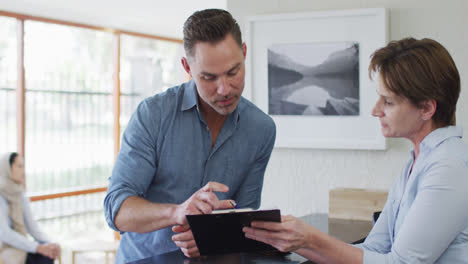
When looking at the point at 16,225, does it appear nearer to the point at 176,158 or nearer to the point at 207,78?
the point at 176,158

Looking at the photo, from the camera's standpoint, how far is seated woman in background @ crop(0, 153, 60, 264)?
427 centimetres

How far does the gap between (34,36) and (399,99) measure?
195 inches

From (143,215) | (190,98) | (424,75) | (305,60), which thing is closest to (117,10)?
(305,60)

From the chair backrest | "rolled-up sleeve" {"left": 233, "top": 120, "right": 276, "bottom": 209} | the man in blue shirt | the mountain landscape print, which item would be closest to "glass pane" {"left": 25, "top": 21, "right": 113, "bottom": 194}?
the mountain landscape print

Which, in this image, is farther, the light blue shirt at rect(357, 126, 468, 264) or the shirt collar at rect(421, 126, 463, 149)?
the shirt collar at rect(421, 126, 463, 149)

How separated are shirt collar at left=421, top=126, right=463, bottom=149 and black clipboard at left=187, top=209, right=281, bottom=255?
507 mm

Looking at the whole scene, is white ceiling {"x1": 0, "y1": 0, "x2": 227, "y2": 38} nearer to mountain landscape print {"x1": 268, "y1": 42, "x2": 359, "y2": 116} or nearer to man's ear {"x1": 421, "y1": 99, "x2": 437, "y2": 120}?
mountain landscape print {"x1": 268, "y1": 42, "x2": 359, "y2": 116}

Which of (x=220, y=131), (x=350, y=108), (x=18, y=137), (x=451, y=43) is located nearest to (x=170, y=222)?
(x=220, y=131)

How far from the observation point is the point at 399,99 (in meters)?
1.67

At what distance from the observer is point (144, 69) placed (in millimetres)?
7172

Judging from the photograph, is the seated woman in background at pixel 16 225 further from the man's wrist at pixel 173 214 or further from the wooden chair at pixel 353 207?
the man's wrist at pixel 173 214

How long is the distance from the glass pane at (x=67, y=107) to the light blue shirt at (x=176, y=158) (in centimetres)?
400

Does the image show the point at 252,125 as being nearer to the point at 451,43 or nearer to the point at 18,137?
the point at 451,43

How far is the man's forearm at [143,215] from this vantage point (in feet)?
6.17
